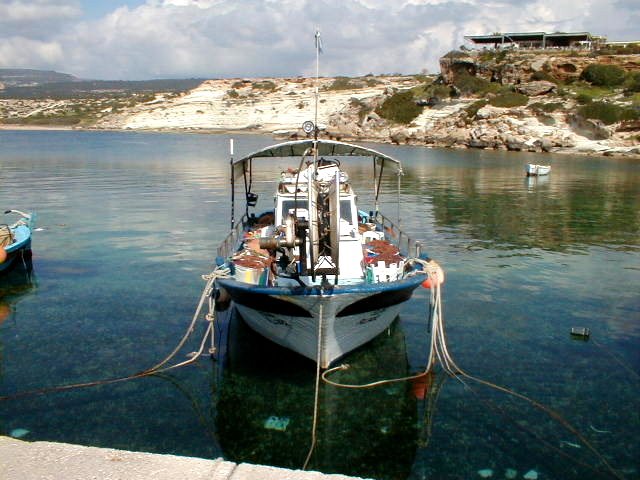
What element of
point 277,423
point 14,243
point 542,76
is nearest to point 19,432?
point 277,423

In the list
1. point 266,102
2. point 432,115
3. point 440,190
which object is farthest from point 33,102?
point 440,190

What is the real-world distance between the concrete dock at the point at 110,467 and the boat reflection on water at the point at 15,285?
1264 cm

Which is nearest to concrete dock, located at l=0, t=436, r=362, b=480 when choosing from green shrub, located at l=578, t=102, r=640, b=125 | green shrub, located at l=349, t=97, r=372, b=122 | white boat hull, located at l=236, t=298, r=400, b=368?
white boat hull, located at l=236, t=298, r=400, b=368

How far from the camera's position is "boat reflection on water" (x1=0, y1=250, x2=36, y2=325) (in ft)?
A: 57.4

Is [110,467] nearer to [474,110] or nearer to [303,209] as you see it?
[303,209]

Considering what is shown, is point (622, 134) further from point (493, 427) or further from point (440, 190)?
point (493, 427)

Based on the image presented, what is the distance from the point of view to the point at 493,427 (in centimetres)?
1127

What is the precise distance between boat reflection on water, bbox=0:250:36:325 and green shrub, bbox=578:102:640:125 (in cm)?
8087

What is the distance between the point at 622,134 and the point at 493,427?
8240cm

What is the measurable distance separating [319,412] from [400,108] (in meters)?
106

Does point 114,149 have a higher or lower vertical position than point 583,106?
lower

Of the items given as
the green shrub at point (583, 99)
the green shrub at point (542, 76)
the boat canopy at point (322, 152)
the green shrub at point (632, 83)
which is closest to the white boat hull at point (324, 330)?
the boat canopy at point (322, 152)

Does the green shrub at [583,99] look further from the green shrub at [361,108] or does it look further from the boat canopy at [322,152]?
the boat canopy at [322,152]

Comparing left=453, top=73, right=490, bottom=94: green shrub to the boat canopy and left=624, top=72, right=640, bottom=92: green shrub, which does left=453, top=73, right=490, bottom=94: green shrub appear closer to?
left=624, top=72, right=640, bottom=92: green shrub
